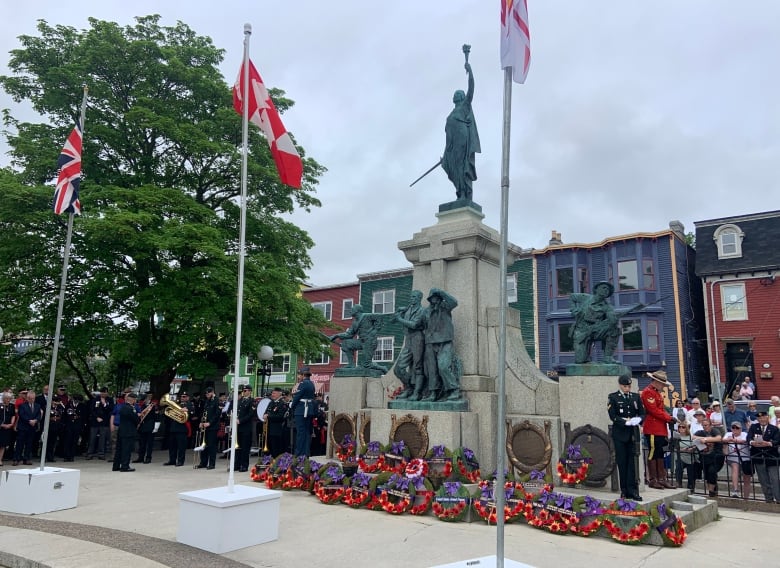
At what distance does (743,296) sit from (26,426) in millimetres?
31226

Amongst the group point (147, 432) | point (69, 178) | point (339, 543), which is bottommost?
point (339, 543)

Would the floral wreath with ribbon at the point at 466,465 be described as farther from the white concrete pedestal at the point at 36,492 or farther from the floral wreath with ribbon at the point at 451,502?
the white concrete pedestal at the point at 36,492

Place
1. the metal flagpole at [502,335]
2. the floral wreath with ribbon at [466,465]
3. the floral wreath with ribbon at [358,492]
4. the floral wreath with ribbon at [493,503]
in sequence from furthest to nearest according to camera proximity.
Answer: the floral wreath with ribbon at [466,465], the floral wreath with ribbon at [358,492], the floral wreath with ribbon at [493,503], the metal flagpole at [502,335]

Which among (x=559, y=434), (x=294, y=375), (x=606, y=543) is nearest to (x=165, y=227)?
(x=559, y=434)

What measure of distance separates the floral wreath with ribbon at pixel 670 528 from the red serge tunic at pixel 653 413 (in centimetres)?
241

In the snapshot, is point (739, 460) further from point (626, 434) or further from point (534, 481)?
point (534, 481)

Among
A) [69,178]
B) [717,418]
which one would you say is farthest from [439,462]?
[69,178]

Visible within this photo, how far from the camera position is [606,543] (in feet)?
21.9

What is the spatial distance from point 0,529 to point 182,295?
1056cm

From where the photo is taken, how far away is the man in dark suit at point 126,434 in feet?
43.2

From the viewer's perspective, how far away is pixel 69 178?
9977 millimetres

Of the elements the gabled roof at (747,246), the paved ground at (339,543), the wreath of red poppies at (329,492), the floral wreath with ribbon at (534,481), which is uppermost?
the gabled roof at (747,246)

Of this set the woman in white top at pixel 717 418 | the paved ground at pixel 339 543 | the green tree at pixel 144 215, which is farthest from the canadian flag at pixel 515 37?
the green tree at pixel 144 215

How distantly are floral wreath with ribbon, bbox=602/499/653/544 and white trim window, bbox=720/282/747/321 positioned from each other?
1076 inches
